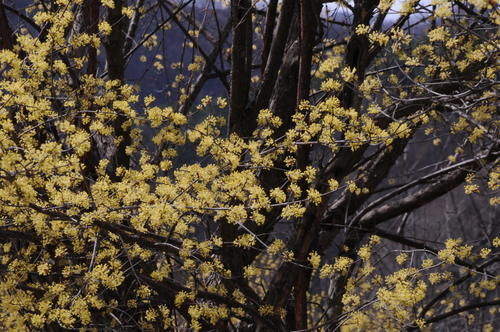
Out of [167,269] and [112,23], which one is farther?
[112,23]

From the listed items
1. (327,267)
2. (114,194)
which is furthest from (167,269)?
(327,267)

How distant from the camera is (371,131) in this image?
11.0 feet

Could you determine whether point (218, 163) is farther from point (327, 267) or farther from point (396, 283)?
point (396, 283)

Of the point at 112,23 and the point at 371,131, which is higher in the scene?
the point at 112,23

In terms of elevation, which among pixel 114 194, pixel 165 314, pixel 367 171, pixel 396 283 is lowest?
pixel 165 314

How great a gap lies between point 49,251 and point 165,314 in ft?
2.67

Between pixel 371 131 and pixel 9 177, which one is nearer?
pixel 9 177

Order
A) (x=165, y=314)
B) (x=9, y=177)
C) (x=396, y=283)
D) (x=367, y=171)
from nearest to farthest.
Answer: (x=9, y=177)
(x=396, y=283)
(x=165, y=314)
(x=367, y=171)

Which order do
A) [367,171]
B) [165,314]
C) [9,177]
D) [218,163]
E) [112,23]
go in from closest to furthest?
[9,177], [218,163], [165,314], [112,23], [367,171]

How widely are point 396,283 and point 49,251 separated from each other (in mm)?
2056

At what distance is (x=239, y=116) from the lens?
4234 mm

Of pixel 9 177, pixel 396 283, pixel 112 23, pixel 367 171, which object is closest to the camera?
pixel 9 177

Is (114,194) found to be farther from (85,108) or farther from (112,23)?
(112,23)

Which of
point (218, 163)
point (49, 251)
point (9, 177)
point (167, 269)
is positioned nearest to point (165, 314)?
point (167, 269)
